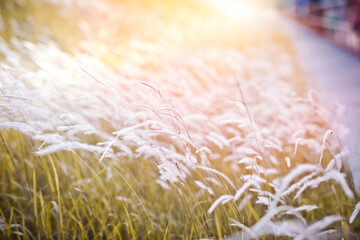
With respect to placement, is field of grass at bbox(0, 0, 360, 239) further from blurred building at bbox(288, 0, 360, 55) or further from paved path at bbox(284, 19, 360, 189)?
blurred building at bbox(288, 0, 360, 55)

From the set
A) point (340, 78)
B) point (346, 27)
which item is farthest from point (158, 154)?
point (346, 27)

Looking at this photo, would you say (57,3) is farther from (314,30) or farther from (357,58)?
(314,30)

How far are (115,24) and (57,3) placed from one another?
109 cm

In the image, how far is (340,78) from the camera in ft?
13.0

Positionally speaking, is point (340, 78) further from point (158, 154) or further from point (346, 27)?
point (158, 154)

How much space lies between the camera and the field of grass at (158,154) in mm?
1014

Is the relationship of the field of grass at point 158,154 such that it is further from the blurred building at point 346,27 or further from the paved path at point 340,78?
the blurred building at point 346,27

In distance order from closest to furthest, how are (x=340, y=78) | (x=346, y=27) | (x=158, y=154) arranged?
(x=158, y=154), (x=340, y=78), (x=346, y=27)

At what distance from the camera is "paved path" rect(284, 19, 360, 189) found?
65.0 inches

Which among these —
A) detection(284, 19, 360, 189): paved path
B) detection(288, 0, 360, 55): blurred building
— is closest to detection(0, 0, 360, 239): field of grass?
detection(284, 19, 360, 189): paved path

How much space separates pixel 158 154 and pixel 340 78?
3701 millimetres

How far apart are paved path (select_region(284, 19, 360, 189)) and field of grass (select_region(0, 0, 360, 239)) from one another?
4.8 inches

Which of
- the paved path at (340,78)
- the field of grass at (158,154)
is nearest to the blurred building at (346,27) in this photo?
the paved path at (340,78)

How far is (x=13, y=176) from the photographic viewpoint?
1.54 metres
